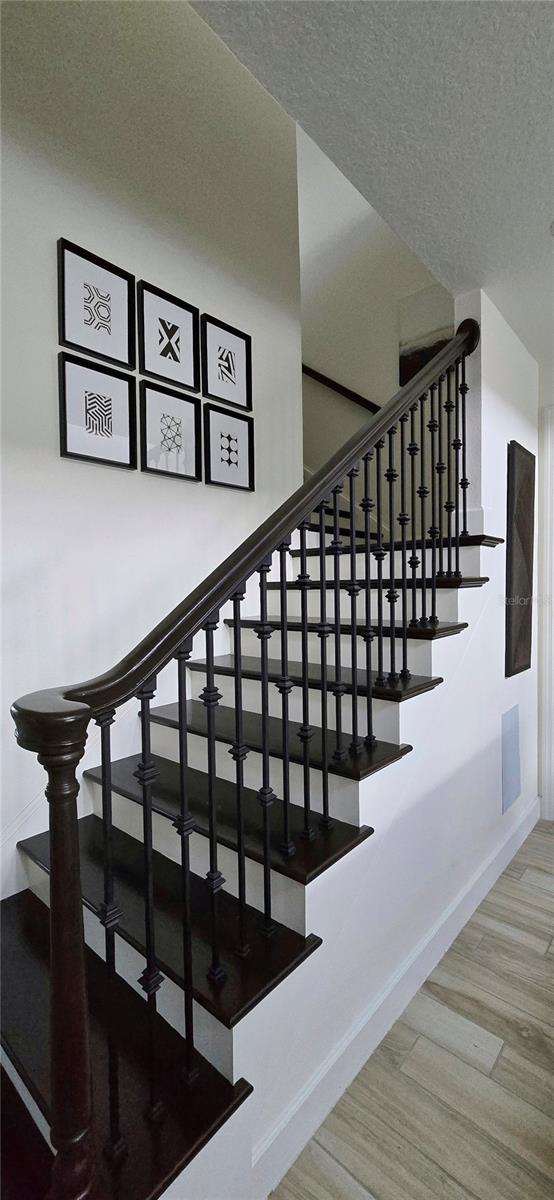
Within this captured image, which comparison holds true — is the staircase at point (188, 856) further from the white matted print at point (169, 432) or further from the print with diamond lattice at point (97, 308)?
the print with diamond lattice at point (97, 308)

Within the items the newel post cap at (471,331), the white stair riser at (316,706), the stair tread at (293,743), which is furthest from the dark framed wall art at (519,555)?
the stair tread at (293,743)

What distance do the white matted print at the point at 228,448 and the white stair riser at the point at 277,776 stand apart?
1187 millimetres

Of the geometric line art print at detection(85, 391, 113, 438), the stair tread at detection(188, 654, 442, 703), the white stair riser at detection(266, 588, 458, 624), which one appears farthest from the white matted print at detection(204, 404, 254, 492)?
the stair tread at detection(188, 654, 442, 703)

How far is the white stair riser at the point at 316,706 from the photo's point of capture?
1.69 m

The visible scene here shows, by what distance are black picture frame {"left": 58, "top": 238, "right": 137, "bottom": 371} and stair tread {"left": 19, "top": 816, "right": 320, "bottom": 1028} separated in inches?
69.1

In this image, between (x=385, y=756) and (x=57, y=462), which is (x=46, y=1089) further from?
(x=57, y=462)

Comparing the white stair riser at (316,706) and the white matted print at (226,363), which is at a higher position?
Result: the white matted print at (226,363)

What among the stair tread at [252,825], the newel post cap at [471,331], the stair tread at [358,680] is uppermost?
the newel post cap at [471,331]

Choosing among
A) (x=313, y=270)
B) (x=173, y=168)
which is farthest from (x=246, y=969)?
(x=313, y=270)

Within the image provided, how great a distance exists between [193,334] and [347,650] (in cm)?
155

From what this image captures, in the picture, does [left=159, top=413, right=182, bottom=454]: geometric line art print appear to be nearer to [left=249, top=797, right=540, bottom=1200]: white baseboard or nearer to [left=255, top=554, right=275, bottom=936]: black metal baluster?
[left=255, top=554, right=275, bottom=936]: black metal baluster

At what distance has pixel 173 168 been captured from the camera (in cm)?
230

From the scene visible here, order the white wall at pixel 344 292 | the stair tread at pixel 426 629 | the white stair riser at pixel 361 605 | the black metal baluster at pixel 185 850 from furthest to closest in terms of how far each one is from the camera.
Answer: the white wall at pixel 344 292, the white stair riser at pixel 361 605, the stair tread at pixel 426 629, the black metal baluster at pixel 185 850

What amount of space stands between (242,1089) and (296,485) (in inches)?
99.0
